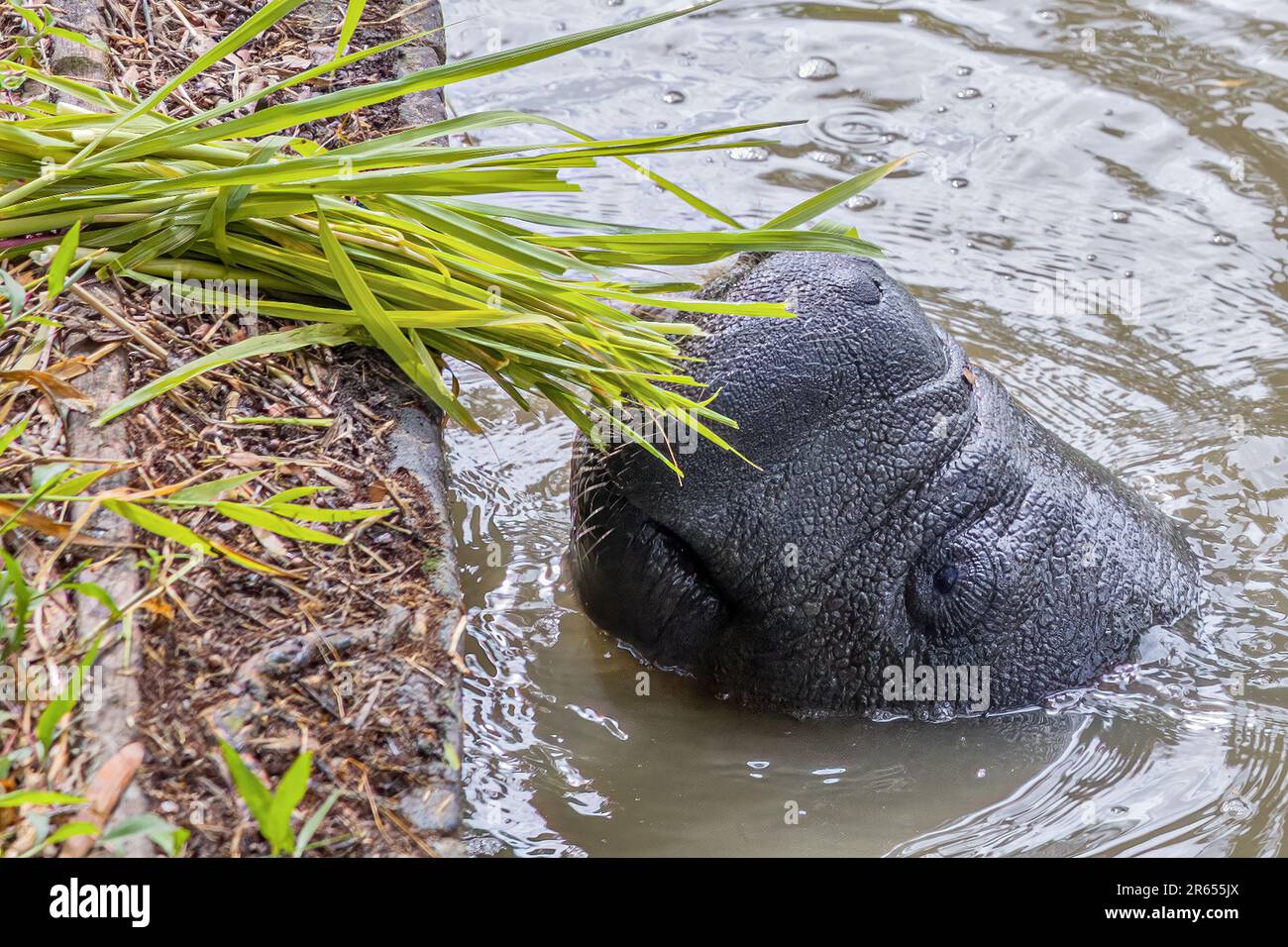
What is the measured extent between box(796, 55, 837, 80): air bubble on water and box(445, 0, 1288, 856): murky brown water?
6cm

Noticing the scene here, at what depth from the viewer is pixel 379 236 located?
9.44ft

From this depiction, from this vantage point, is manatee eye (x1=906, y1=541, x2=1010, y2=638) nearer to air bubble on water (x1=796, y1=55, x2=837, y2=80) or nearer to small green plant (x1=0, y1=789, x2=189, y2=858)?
small green plant (x1=0, y1=789, x2=189, y2=858)

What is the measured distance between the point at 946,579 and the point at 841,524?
1.06 ft

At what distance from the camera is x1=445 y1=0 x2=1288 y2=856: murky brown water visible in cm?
316

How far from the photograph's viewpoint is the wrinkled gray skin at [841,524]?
3031mm

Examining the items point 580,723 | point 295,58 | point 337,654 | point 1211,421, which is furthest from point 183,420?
point 1211,421

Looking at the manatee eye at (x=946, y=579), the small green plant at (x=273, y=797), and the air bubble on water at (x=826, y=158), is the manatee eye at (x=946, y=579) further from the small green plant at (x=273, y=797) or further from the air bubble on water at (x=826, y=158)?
the air bubble on water at (x=826, y=158)

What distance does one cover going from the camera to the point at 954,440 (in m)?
3.20

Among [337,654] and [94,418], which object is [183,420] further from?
[337,654]

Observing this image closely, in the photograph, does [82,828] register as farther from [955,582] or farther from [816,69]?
[816,69]
